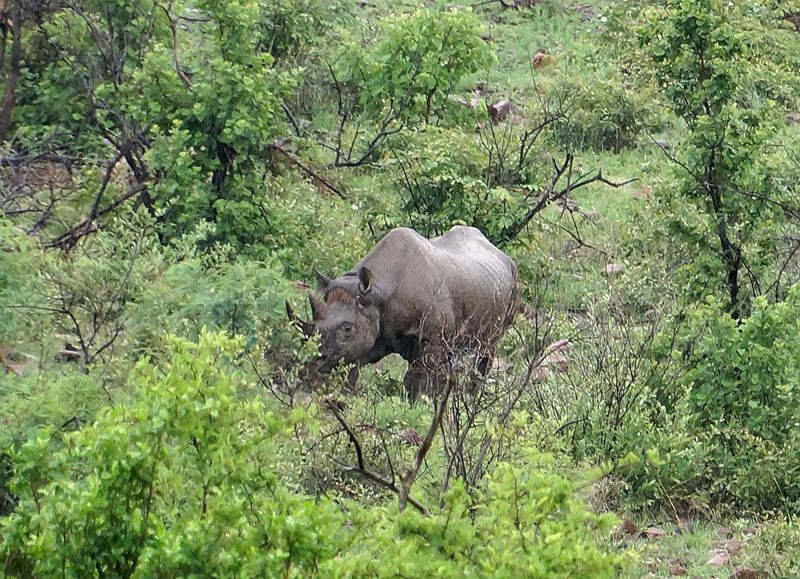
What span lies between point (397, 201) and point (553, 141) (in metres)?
4.68

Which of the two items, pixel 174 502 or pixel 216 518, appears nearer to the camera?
pixel 216 518

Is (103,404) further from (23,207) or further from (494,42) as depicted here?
(494,42)

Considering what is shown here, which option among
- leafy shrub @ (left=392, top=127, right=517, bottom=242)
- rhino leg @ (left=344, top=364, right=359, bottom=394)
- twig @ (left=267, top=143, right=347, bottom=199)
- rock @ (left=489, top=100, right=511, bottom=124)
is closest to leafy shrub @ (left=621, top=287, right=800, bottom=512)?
rhino leg @ (left=344, top=364, right=359, bottom=394)

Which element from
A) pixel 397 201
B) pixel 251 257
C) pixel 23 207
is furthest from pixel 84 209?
pixel 397 201

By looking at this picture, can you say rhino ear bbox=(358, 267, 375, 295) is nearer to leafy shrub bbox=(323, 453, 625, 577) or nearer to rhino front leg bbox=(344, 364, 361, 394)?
rhino front leg bbox=(344, 364, 361, 394)

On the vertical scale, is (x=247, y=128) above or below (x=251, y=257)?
above

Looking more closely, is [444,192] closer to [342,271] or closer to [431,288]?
[342,271]

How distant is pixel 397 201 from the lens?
45.1 feet

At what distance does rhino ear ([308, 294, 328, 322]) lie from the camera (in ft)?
34.4

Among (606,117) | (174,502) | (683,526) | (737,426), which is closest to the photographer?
(174,502)

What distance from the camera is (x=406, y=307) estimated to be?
35.5 ft

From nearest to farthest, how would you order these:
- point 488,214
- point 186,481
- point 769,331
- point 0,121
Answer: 1. point 186,481
2. point 769,331
3. point 0,121
4. point 488,214

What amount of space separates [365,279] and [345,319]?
0.34 m

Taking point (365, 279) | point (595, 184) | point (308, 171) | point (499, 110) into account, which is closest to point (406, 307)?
point (365, 279)
